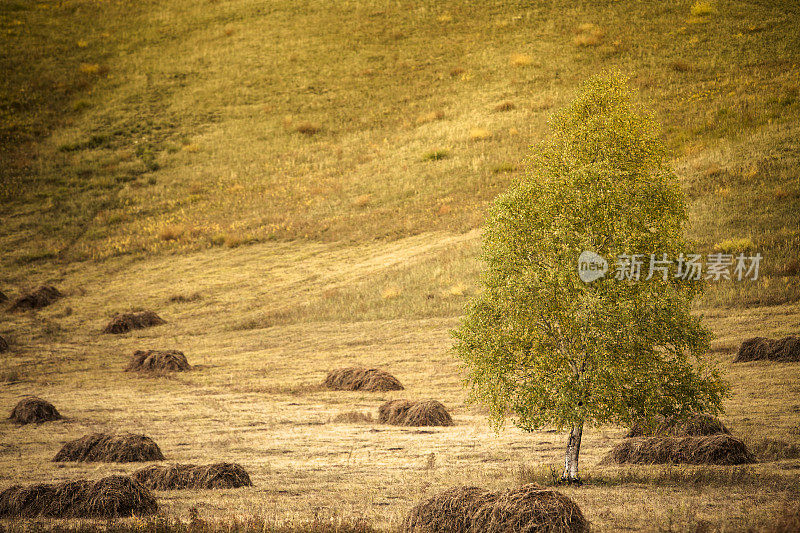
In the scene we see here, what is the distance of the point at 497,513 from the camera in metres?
9.18

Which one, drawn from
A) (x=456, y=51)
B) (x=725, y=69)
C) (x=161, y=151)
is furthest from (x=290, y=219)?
(x=725, y=69)

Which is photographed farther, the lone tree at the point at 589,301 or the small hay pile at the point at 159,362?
the small hay pile at the point at 159,362

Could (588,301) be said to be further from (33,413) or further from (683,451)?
(33,413)

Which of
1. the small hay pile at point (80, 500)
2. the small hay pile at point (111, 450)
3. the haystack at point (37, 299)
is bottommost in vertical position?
the small hay pile at point (111, 450)

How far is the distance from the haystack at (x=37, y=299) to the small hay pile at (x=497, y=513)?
4132 centimetres

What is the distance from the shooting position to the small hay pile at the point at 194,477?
13141mm

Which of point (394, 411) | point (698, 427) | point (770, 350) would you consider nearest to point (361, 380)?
point (394, 411)

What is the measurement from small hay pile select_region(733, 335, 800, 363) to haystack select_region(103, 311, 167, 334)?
30689 mm

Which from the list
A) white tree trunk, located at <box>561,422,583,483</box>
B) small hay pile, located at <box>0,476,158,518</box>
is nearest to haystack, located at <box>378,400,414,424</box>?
white tree trunk, located at <box>561,422,583,483</box>

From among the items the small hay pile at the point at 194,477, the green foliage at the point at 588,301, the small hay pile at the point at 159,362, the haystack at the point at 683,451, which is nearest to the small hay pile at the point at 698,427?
the haystack at the point at 683,451

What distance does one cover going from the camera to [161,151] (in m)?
71.7

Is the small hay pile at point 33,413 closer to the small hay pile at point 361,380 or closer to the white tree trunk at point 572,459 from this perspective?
the small hay pile at point 361,380

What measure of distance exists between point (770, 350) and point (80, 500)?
67.5 feet

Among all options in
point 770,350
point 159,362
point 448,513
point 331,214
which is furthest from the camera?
point 331,214
